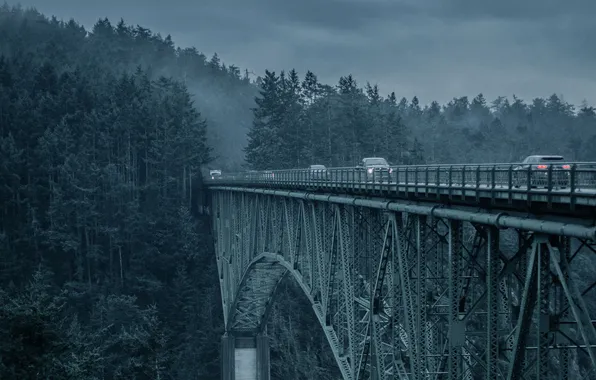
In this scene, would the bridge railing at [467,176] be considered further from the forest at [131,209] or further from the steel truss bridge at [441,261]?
the forest at [131,209]

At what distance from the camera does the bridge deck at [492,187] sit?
549 inches

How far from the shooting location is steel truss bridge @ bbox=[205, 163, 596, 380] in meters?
14.2

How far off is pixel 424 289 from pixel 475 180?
3.35m

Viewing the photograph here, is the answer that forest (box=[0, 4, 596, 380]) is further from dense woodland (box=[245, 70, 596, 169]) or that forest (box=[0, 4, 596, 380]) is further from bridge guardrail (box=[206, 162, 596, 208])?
bridge guardrail (box=[206, 162, 596, 208])

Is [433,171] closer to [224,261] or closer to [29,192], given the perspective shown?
[224,261]

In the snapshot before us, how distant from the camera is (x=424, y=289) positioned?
825 inches

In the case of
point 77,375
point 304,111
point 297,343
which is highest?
point 304,111

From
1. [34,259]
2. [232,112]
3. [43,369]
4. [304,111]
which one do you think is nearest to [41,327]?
[43,369]

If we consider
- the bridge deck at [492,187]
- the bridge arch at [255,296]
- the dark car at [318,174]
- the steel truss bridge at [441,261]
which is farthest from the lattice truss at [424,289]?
the dark car at [318,174]

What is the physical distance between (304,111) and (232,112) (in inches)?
2464

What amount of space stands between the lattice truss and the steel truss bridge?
0.17ft

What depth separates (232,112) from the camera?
174125mm

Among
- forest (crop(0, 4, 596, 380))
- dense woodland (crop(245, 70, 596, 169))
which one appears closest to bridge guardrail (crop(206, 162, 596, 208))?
forest (crop(0, 4, 596, 380))

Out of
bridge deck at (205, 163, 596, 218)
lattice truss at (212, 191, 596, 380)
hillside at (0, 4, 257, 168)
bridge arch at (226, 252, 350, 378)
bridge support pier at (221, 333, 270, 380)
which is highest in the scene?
hillside at (0, 4, 257, 168)
